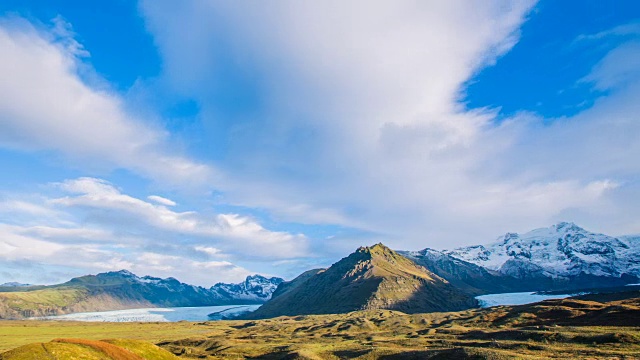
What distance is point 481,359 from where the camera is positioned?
8644 cm

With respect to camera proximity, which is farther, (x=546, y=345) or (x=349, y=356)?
(x=349, y=356)

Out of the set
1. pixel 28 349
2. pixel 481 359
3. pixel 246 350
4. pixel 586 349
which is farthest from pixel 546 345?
pixel 246 350

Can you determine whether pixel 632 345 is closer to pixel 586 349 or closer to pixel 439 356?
pixel 586 349

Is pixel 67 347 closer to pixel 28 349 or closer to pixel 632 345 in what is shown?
pixel 28 349

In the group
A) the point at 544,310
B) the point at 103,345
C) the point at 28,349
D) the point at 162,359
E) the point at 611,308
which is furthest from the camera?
the point at 544,310

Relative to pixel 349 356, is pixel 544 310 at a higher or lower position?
higher

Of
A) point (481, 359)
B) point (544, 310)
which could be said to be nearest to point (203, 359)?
point (481, 359)

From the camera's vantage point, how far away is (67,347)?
60.7m

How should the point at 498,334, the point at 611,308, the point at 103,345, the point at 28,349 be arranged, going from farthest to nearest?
1. the point at 611,308
2. the point at 498,334
3. the point at 103,345
4. the point at 28,349

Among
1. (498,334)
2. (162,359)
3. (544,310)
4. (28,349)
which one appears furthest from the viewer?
(544,310)

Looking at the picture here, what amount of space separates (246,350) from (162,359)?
104 meters

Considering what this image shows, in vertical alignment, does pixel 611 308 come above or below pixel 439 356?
above

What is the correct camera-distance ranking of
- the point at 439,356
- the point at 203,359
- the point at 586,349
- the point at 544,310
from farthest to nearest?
the point at 544,310 < the point at 203,359 < the point at 439,356 < the point at 586,349

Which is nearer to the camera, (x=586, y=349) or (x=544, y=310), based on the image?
(x=586, y=349)
